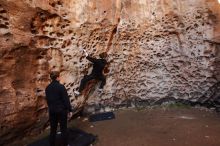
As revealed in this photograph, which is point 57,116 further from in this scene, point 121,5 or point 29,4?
point 121,5

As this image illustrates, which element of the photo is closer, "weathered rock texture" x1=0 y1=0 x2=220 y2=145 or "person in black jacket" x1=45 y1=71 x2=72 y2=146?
"person in black jacket" x1=45 y1=71 x2=72 y2=146

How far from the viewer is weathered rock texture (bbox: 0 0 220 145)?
691cm

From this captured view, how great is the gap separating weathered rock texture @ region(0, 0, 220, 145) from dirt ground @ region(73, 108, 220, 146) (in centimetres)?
72

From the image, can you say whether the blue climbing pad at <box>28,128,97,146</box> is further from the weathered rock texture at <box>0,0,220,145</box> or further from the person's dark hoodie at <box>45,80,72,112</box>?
the person's dark hoodie at <box>45,80,72,112</box>

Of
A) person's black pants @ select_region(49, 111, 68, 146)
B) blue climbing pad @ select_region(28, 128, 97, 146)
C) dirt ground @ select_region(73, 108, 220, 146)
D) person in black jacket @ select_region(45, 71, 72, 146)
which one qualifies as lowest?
blue climbing pad @ select_region(28, 128, 97, 146)

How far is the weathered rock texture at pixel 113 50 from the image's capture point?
6910 millimetres

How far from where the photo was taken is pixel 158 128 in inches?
301

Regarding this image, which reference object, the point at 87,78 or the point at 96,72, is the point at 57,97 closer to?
the point at 87,78

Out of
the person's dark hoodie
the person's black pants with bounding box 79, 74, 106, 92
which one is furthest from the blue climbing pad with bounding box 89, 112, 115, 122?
the person's dark hoodie

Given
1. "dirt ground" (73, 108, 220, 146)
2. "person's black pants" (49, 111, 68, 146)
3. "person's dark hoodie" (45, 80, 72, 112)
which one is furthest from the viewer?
"dirt ground" (73, 108, 220, 146)

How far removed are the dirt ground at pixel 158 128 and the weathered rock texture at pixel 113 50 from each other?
72cm

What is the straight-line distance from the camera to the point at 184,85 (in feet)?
31.0

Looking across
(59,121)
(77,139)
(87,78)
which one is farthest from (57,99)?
(87,78)

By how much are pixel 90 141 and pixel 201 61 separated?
4.88m
